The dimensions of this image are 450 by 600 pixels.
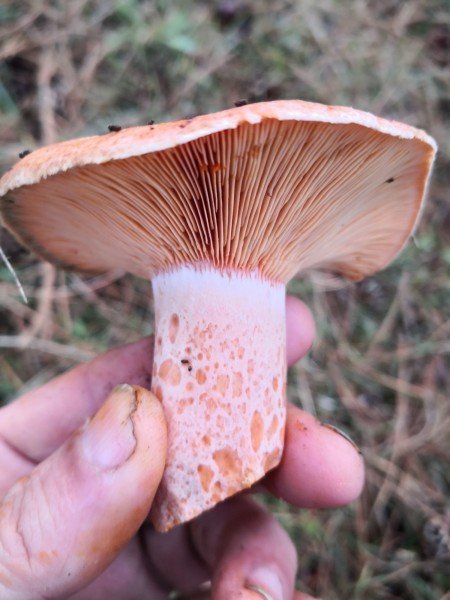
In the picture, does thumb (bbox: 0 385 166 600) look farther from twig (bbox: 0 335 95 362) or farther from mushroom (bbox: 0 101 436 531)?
twig (bbox: 0 335 95 362)

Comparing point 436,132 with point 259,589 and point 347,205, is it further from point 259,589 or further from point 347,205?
point 259,589

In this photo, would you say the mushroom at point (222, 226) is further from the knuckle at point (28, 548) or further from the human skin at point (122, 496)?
the knuckle at point (28, 548)

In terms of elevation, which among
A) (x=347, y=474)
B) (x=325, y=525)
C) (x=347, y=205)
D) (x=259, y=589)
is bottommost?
(x=325, y=525)

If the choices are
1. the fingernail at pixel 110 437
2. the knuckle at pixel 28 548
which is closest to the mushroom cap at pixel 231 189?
the fingernail at pixel 110 437

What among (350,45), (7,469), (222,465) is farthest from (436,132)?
(7,469)

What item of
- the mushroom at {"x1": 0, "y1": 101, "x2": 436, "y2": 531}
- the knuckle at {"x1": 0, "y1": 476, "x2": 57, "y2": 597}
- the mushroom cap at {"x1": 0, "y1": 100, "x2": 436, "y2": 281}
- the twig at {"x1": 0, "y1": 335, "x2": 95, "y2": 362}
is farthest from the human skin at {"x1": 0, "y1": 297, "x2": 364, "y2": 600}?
the twig at {"x1": 0, "y1": 335, "x2": 95, "y2": 362}

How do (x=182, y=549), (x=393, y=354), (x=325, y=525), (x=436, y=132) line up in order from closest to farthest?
(x=182, y=549) → (x=325, y=525) → (x=393, y=354) → (x=436, y=132)

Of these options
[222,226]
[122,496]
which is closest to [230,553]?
[122,496]

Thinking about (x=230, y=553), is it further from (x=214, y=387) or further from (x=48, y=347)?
(x=48, y=347)
